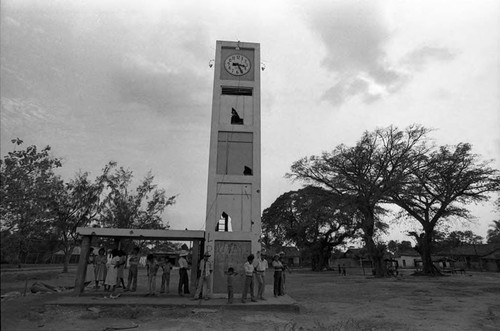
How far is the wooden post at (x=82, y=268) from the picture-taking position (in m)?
13.2

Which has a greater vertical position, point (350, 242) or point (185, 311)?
point (350, 242)

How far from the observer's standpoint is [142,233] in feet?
45.6

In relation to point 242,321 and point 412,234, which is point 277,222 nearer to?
point 412,234

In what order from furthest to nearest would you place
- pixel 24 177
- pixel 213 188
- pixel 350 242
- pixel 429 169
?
pixel 350 242, pixel 429 169, pixel 213 188, pixel 24 177

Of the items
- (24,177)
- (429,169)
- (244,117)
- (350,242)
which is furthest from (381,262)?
(24,177)

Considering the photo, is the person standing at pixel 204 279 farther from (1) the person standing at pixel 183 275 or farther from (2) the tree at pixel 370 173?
(2) the tree at pixel 370 173

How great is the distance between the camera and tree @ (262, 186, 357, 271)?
3617cm

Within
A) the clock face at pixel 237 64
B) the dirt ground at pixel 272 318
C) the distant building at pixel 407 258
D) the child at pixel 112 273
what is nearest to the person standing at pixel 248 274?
the dirt ground at pixel 272 318

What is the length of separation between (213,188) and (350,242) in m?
36.7

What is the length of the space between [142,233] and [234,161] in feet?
18.2

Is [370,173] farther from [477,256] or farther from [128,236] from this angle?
[477,256]

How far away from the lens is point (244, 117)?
57.4 feet

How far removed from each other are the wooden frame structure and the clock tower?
572 mm

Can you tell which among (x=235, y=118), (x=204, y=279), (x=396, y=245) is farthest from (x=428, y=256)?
(x=396, y=245)
